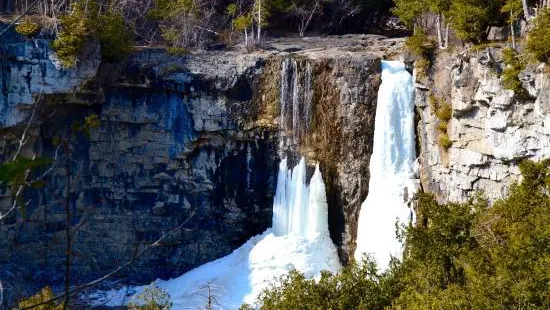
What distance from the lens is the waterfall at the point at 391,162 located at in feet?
60.8

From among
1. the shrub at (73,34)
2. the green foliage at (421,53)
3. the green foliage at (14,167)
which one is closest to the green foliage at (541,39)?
the green foliage at (421,53)

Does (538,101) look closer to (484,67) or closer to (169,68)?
(484,67)

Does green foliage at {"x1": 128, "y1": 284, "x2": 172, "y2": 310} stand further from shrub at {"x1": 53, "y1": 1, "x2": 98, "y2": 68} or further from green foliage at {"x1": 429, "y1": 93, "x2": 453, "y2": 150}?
green foliage at {"x1": 429, "y1": 93, "x2": 453, "y2": 150}

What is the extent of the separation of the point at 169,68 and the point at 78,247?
582cm

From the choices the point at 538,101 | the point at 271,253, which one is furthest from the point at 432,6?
the point at 271,253

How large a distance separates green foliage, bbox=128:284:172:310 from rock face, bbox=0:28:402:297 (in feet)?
6.44

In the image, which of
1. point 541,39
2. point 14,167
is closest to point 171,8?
point 541,39

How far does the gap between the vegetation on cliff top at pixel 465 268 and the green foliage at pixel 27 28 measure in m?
9.47

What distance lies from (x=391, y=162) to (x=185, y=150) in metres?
5.65

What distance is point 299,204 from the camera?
64.1 feet

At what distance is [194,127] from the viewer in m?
19.5

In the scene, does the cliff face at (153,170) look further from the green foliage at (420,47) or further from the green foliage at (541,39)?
the green foliage at (541,39)

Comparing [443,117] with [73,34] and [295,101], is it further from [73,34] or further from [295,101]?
[73,34]

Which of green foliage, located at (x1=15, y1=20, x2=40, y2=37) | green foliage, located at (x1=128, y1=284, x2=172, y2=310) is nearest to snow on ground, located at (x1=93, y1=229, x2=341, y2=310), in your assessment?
green foliage, located at (x1=128, y1=284, x2=172, y2=310)
